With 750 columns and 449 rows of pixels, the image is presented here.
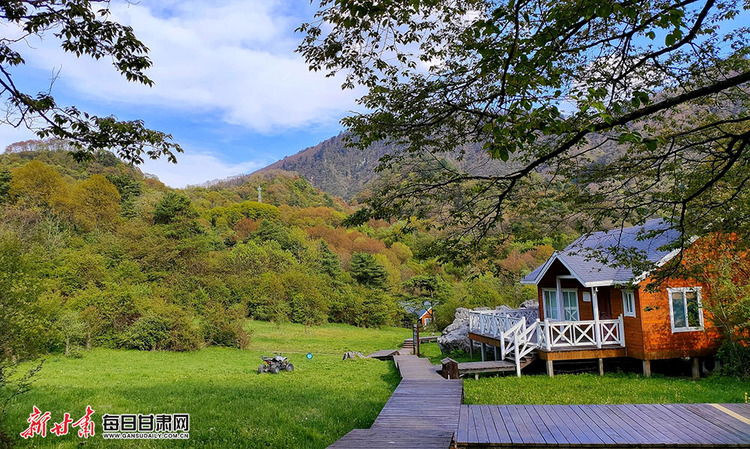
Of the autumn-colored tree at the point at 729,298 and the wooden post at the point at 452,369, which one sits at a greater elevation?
the autumn-colored tree at the point at 729,298

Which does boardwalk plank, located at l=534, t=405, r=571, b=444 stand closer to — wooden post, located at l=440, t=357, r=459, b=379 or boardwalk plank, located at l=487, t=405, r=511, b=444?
boardwalk plank, located at l=487, t=405, r=511, b=444

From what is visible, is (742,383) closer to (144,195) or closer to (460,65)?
(460,65)

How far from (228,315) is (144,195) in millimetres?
27017

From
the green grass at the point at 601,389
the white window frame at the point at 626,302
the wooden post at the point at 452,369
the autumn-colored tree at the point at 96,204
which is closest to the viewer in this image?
the green grass at the point at 601,389

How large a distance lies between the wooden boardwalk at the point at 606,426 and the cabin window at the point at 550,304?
9515 mm

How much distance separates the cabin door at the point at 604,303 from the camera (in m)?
14.8

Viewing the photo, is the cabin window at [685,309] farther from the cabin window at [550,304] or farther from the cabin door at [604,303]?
the cabin window at [550,304]

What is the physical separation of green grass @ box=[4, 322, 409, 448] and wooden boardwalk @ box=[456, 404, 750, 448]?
6.94 feet

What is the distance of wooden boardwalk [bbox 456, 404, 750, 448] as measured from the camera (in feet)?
18.6

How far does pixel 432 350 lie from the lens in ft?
71.4

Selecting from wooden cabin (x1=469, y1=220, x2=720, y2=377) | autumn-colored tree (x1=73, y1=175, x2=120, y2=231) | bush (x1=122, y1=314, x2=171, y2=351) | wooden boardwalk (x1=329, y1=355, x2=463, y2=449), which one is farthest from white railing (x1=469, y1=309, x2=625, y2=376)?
autumn-colored tree (x1=73, y1=175, x2=120, y2=231)

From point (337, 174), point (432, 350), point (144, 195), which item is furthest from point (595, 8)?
point (337, 174)

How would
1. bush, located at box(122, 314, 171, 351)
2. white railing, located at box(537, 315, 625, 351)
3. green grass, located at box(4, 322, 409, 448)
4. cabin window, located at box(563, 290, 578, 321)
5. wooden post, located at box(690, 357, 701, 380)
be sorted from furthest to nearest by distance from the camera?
bush, located at box(122, 314, 171, 351), cabin window, located at box(563, 290, 578, 321), white railing, located at box(537, 315, 625, 351), wooden post, located at box(690, 357, 701, 380), green grass, located at box(4, 322, 409, 448)

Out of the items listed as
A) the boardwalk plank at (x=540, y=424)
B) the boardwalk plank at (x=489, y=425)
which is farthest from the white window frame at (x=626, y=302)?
the boardwalk plank at (x=489, y=425)
